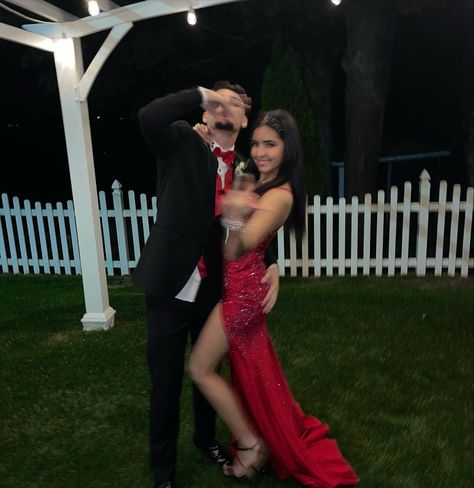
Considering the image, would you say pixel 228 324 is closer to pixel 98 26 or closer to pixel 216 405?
pixel 216 405

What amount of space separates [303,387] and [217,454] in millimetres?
1049

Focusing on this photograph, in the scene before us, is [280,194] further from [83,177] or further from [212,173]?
[83,177]

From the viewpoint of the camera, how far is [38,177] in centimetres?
1197

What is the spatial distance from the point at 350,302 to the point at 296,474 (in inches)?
122

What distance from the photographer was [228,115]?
2.28 m

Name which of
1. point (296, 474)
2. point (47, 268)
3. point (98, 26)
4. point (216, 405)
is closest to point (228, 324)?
point (216, 405)

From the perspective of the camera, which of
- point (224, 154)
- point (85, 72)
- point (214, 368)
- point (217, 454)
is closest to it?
point (224, 154)

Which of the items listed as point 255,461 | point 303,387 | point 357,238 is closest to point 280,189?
point 255,461

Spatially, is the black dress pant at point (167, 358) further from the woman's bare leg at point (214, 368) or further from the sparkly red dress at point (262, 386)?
the sparkly red dress at point (262, 386)

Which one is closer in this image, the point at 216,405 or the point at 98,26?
the point at 216,405

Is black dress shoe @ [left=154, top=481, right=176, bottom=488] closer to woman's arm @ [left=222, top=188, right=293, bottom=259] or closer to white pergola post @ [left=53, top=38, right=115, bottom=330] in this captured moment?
woman's arm @ [left=222, top=188, right=293, bottom=259]

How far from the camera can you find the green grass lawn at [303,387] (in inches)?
116

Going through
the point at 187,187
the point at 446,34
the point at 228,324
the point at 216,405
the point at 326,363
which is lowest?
the point at 326,363

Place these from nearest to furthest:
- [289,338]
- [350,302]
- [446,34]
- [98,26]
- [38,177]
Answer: [98,26] → [289,338] → [350,302] → [446,34] → [38,177]
